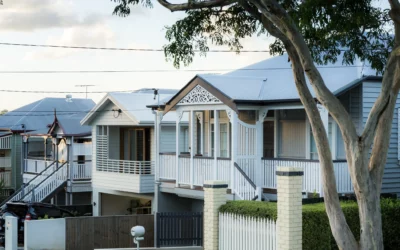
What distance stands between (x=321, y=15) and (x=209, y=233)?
6775 millimetres

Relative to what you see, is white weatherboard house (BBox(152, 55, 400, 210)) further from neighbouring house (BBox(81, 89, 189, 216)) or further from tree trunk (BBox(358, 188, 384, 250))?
tree trunk (BBox(358, 188, 384, 250))

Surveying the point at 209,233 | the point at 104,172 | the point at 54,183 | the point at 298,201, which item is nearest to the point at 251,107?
the point at 209,233

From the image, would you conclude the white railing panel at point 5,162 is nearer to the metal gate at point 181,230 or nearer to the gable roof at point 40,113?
the gable roof at point 40,113

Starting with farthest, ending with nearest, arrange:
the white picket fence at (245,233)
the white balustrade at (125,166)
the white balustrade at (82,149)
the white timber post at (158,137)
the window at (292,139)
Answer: the white balustrade at (82,149) < the white balustrade at (125,166) < the white timber post at (158,137) < the window at (292,139) < the white picket fence at (245,233)

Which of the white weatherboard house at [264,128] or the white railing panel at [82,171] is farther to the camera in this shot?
the white railing panel at [82,171]

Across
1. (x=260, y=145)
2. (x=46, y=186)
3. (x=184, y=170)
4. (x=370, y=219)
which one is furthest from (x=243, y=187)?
(x=46, y=186)

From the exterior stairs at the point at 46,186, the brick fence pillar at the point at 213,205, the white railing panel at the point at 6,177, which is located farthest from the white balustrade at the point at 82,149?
the brick fence pillar at the point at 213,205

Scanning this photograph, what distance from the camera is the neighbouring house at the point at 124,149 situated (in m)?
32.4

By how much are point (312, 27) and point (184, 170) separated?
1043cm

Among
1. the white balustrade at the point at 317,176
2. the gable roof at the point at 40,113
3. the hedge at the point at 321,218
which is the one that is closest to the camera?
the hedge at the point at 321,218

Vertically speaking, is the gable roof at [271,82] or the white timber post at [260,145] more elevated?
the gable roof at [271,82]

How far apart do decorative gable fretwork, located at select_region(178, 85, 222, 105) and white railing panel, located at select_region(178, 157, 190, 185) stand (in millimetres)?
2131

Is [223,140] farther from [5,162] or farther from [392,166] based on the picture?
[5,162]

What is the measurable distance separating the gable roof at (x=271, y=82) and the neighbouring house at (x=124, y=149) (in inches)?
197
